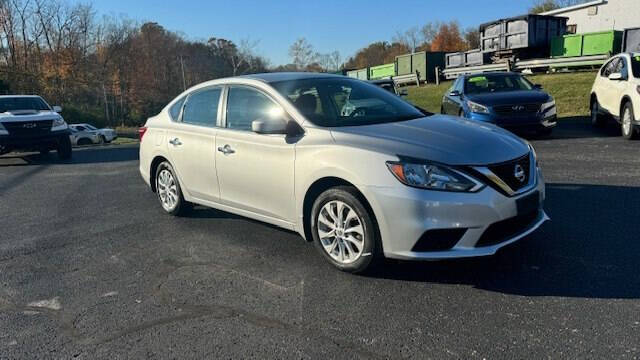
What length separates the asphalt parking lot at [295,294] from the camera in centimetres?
296

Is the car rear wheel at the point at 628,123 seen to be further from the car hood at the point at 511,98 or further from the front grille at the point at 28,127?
the front grille at the point at 28,127

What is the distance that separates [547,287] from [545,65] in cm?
2444

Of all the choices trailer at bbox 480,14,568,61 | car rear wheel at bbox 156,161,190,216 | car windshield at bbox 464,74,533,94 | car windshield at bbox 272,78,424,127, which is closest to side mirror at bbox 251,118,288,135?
car windshield at bbox 272,78,424,127

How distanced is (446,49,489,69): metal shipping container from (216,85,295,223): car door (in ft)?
87.4

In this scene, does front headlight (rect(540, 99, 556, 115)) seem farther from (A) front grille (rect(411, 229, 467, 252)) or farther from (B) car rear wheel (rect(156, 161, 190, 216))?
(A) front grille (rect(411, 229, 467, 252))

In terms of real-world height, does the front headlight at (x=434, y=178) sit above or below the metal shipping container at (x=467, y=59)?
below

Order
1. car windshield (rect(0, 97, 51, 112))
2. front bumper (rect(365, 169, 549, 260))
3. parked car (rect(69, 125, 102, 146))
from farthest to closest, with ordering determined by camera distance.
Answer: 1. parked car (rect(69, 125, 102, 146))
2. car windshield (rect(0, 97, 51, 112))
3. front bumper (rect(365, 169, 549, 260))

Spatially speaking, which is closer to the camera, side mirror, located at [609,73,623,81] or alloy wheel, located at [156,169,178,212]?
alloy wheel, located at [156,169,178,212]

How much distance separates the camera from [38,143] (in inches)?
465

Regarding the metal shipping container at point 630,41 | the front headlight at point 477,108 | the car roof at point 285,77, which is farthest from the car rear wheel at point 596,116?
the metal shipping container at point 630,41

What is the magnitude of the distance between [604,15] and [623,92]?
31.5 m

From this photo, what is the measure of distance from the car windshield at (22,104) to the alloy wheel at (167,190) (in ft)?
27.3

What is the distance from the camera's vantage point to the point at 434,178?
3504mm

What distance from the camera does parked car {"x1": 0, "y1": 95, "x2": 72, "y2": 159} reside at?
11.4 metres
